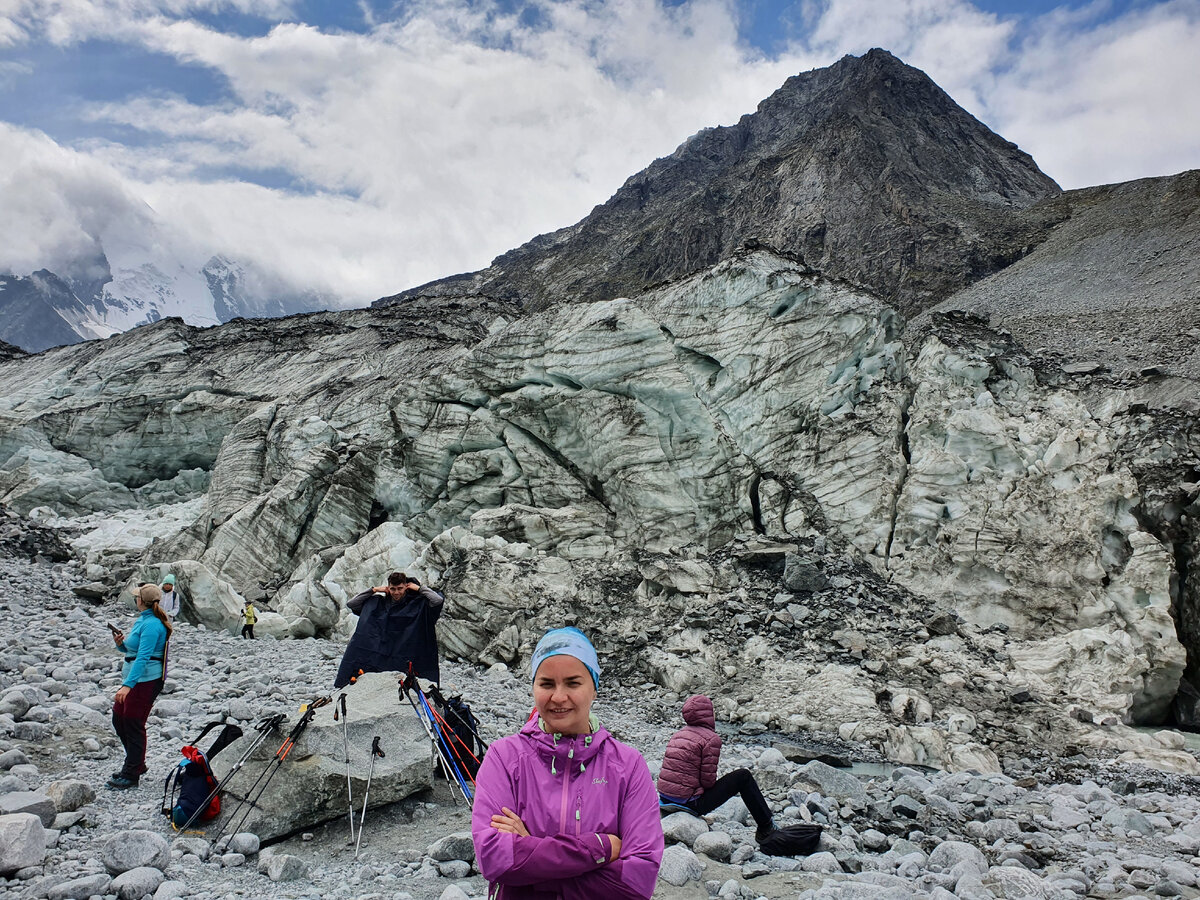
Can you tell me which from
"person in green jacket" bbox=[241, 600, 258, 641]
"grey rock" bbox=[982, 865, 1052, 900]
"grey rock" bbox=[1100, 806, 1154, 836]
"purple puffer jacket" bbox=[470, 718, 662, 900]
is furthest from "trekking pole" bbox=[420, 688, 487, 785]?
"person in green jacket" bbox=[241, 600, 258, 641]

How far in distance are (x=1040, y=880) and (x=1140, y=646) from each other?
8.21 m

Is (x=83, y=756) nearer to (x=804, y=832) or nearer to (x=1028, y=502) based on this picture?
(x=804, y=832)

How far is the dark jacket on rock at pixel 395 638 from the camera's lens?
296 inches

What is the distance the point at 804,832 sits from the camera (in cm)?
516

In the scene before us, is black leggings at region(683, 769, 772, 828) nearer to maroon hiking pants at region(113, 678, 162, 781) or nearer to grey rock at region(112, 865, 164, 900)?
grey rock at region(112, 865, 164, 900)

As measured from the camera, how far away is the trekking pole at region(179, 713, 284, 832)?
4.76 metres

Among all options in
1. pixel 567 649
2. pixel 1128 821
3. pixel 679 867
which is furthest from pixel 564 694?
pixel 1128 821

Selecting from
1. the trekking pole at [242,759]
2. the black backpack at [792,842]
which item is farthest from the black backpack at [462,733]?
the black backpack at [792,842]

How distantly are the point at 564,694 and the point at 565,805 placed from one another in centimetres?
42

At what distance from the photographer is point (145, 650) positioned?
5820 millimetres

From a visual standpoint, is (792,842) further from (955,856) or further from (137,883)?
(137,883)

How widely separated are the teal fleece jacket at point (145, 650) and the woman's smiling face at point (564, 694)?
16.5 ft

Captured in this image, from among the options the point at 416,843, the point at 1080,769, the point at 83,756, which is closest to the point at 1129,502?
the point at 1080,769

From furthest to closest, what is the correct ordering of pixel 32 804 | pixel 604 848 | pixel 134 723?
1. pixel 134 723
2. pixel 32 804
3. pixel 604 848
